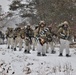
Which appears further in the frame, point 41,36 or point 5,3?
point 5,3

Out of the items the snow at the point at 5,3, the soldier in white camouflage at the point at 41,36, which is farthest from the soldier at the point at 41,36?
the snow at the point at 5,3

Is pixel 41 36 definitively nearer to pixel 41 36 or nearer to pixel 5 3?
pixel 41 36

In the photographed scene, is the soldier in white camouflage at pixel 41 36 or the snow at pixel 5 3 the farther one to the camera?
the snow at pixel 5 3

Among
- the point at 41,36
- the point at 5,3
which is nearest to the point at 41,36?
the point at 41,36

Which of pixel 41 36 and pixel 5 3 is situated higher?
pixel 5 3

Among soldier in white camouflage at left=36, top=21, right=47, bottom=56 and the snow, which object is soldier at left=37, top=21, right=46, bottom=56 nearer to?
soldier in white camouflage at left=36, top=21, right=47, bottom=56

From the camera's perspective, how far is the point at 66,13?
3397 cm

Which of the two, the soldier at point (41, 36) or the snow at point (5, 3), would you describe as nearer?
the soldier at point (41, 36)

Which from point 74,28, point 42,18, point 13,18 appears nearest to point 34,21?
point 42,18

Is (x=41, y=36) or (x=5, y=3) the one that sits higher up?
(x=5, y=3)

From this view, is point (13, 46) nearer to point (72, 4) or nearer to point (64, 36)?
point (72, 4)

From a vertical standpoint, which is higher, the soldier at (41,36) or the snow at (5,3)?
the snow at (5,3)

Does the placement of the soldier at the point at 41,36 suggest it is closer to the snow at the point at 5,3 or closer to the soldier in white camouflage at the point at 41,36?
the soldier in white camouflage at the point at 41,36

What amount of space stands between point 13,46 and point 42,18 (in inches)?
439
